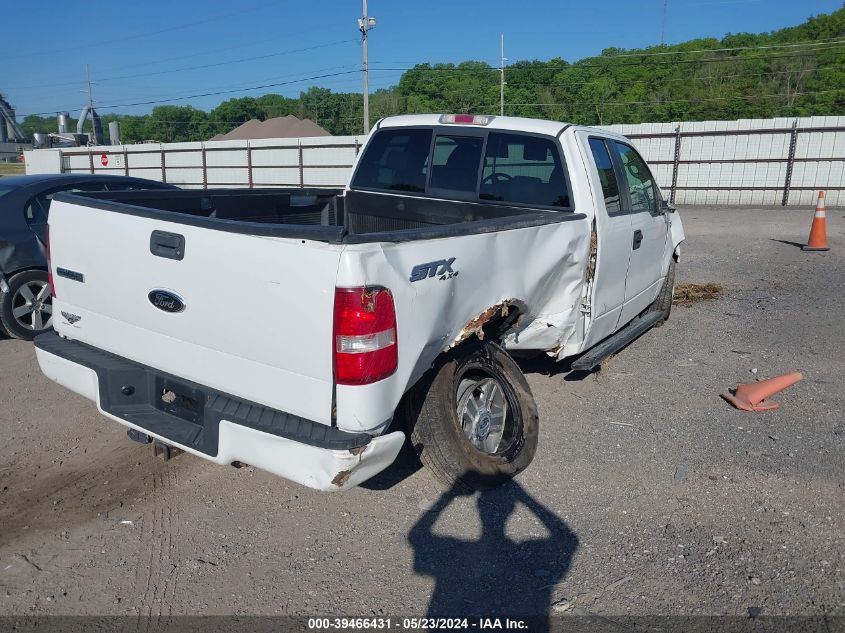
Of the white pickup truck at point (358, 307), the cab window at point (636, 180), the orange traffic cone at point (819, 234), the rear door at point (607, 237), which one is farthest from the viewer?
the orange traffic cone at point (819, 234)

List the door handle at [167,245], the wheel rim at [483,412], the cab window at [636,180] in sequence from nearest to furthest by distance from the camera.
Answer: the door handle at [167,245] → the wheel rim at [483,412] → the cab window at [636,180]

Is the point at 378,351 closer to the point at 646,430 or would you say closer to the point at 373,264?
the point at 373,264

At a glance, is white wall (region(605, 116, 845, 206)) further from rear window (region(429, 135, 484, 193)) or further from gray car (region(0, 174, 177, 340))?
gray car (region(0, 174, 177, 340))

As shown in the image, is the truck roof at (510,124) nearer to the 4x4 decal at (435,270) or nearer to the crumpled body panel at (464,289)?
the crumpled body panel at (464,289)

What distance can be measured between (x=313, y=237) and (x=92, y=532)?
6.58 feet

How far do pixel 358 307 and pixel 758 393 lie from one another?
149 inches

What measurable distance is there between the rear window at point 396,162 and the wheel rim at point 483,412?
1.98 metres

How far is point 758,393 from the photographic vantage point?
520 cm

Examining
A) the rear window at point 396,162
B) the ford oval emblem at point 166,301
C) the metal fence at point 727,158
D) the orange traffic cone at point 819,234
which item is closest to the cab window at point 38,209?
the rear window at point 396,162

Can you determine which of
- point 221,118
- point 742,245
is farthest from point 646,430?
point 221,118

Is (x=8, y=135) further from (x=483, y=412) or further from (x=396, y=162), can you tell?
(x=483, y=412)

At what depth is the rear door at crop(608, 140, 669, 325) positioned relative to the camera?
551 centimetres

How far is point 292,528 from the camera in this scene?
11.6ft

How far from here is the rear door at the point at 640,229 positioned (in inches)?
217
